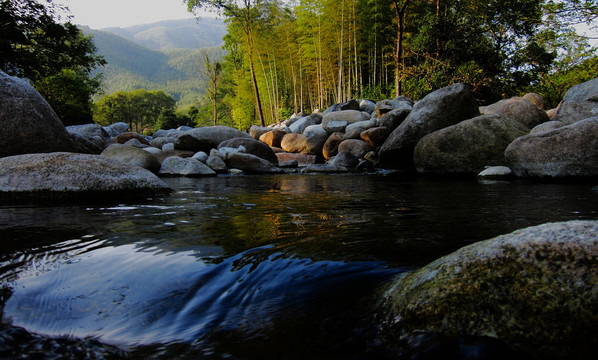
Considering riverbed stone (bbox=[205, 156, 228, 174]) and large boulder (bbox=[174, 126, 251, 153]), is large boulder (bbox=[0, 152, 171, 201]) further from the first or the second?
large boulder (bbox=[174, 126, 251, 153])

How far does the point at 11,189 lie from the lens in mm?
4227

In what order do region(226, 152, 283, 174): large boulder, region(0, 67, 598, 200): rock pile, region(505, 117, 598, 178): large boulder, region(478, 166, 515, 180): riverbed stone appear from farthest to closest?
region(226, 152, 283, 174): large boulder
region(478, 166, 515, 180): riverbed stone
region(0, 67, 598, 200): rock pile
region(505, 117, 598, 178): large boulder

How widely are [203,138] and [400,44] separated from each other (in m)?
10.8

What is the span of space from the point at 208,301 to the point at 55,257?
1.26 meters

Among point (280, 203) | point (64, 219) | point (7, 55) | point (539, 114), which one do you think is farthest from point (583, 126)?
point (7, 55)

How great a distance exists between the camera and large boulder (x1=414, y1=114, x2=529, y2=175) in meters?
7.50

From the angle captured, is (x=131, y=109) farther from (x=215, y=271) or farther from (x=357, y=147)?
(x=215, y=271)

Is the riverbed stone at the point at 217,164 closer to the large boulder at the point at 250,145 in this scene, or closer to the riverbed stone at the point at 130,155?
the large boulder at the point at 250,145

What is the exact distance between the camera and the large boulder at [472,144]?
7.50m

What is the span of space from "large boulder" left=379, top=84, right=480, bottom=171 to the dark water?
5.22m

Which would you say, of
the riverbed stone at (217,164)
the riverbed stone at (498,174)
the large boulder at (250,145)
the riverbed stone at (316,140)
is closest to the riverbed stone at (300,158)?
the riverbed stone at (316,140)

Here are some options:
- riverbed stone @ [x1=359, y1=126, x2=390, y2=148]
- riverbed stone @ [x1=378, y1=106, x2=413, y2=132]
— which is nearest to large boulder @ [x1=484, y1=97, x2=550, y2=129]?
riverbed stone @ [x1=378, y1=106, x2=413, y2=132]

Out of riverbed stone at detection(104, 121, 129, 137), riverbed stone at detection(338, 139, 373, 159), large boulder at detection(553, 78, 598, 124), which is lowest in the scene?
riverbed stone at detection(338, 139, 373, 159)

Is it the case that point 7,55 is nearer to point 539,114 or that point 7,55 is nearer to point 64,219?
point 64,219
